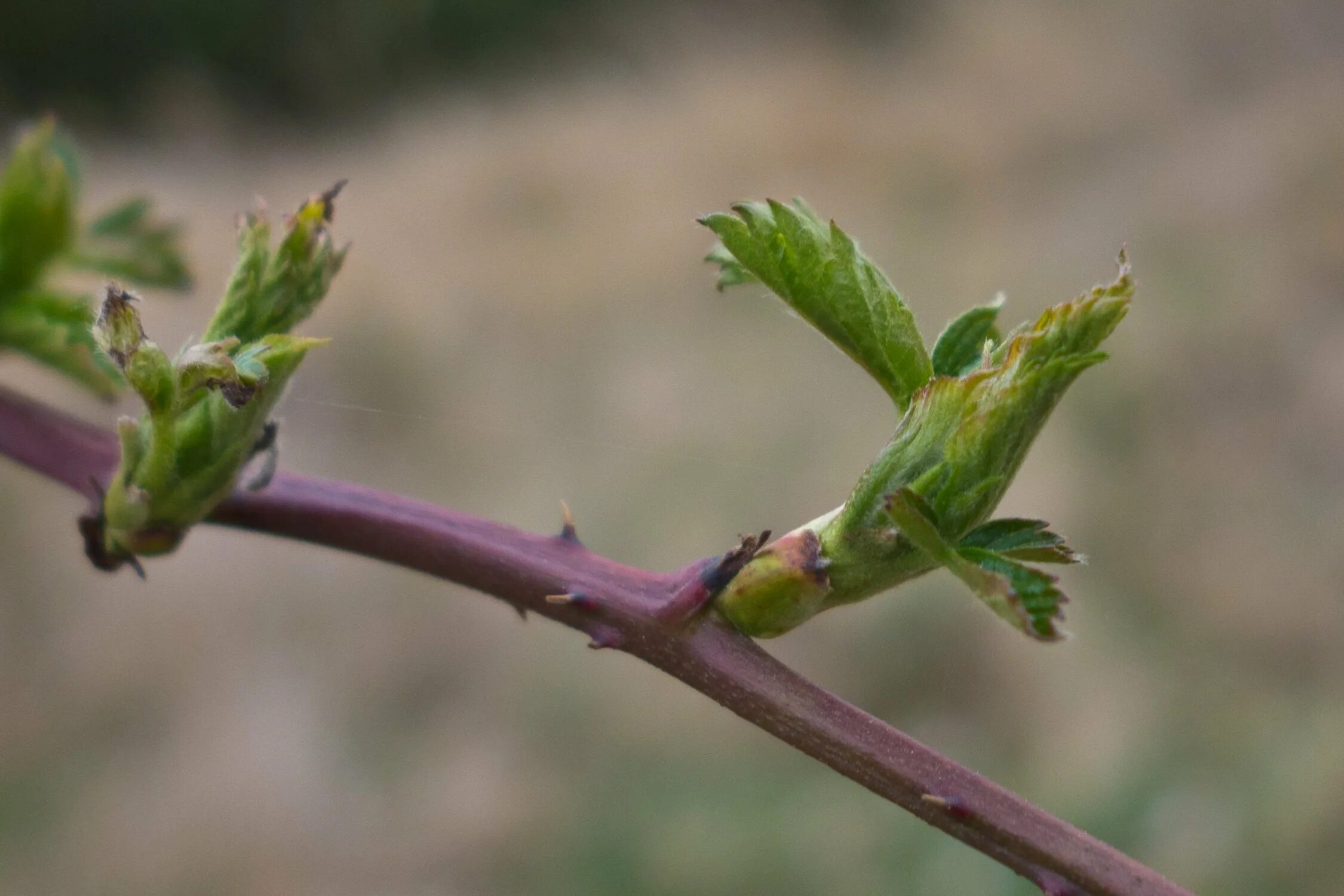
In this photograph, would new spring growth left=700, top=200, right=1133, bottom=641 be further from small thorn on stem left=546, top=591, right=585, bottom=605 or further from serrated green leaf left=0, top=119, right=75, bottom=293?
serrated green leaf left=0, top=119, right=75, bottom=293

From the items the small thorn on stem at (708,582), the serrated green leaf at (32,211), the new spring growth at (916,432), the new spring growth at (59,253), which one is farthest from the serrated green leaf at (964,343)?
the serrated green leaf at (32,211)

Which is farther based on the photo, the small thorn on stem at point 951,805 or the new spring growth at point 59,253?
the new spring growth at point 59,253

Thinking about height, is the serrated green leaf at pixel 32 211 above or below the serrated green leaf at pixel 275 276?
below

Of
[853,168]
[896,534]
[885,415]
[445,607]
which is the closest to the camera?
[896,534]

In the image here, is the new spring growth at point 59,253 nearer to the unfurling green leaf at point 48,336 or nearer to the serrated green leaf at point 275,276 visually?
the unfurling green leaf at point 48,336

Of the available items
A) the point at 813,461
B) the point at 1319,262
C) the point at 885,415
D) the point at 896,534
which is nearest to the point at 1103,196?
the point at 1319,262

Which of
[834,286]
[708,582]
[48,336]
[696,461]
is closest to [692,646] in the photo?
[708,582]

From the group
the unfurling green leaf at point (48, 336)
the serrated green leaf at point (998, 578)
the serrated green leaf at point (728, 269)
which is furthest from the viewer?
the unfurling green leaf at point (48, 336)

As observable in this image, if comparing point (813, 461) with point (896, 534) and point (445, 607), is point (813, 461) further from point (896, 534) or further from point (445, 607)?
point (896, 534)
